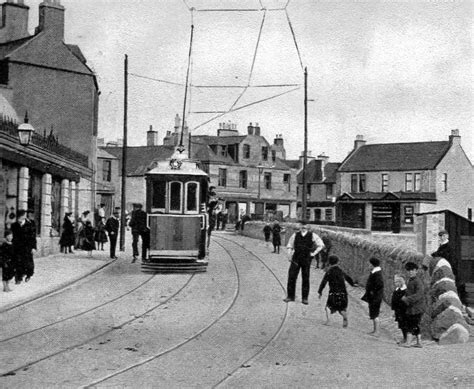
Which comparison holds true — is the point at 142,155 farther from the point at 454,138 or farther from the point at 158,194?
the point at 158,194

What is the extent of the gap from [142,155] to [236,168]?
8.46 m

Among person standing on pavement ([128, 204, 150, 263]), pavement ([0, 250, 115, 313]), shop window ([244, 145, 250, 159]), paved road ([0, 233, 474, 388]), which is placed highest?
shop window ([244, 145, 250, 159])

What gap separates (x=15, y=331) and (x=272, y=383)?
15.2 ft

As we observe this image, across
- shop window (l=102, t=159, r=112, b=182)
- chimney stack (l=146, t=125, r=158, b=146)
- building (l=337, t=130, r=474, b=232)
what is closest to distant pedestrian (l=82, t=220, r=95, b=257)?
shop window (l=102, t=159, r=112, b=182)

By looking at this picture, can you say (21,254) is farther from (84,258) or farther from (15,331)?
(84,258)

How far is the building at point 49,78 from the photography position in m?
32.3

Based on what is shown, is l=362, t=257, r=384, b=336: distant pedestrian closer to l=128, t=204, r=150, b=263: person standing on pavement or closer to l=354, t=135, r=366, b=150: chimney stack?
l=128, t=204, r=150, b=263: person standing on pavement

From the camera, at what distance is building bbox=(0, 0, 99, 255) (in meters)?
25.6

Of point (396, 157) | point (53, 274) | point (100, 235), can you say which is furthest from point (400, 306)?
point (396, 157)

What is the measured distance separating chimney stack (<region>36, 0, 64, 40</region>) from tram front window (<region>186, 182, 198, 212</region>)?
1680 centimetres

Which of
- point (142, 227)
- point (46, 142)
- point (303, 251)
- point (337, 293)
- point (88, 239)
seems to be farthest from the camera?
point (88, 239)

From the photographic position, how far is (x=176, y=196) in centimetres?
1953

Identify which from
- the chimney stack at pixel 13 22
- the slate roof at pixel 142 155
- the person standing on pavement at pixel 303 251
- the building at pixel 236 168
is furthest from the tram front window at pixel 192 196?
the slate roof at pixel 142 155

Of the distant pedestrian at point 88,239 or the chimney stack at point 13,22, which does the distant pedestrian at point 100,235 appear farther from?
the chimney stack at point 13,22
